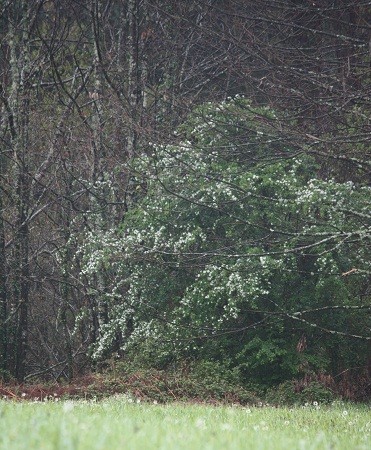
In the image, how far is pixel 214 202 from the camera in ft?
48.9

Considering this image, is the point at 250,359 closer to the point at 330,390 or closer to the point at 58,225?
the point at 330,390

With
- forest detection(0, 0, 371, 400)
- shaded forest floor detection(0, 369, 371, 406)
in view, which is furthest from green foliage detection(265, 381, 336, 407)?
forest detection(0, 0, 371, 400)

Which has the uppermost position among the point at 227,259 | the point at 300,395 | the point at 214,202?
the point at 214,202

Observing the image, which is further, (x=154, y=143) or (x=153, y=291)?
(x=153, y=291)

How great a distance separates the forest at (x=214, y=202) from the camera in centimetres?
1562

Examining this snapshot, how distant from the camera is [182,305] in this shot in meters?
18.0

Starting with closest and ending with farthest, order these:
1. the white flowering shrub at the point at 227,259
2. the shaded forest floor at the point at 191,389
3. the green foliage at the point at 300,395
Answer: the shaded forest floor at the point at 191,389 → the green foliage at the point at 300,395 → the white flowering shrub at the point at 227,259

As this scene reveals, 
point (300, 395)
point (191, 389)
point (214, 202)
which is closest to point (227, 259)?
point (214, 202)

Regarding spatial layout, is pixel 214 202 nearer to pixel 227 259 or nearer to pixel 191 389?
pixel 227 259

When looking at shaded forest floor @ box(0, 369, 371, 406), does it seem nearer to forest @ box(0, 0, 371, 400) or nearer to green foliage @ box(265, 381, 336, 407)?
green foliage @ box(265, 381, 336, 407)

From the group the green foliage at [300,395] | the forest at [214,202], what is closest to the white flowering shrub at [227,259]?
the forest at [214,202]

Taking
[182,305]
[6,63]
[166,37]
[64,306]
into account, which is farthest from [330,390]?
[6,63]

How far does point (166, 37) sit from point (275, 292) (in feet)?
27.4

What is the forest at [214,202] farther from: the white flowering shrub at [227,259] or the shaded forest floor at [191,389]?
the shaded forest floor at [191,389]
